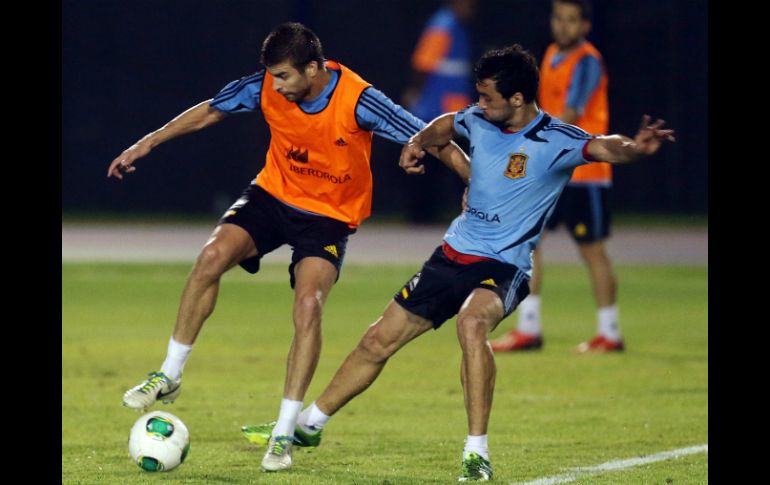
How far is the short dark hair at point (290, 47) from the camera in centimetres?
707

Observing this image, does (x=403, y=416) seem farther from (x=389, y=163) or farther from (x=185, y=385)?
(x=389, y=163)

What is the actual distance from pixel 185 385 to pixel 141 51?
1337cm

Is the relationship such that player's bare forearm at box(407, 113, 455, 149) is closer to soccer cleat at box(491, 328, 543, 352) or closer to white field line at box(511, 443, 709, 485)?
white field line at box(511, 443, 709, 485)

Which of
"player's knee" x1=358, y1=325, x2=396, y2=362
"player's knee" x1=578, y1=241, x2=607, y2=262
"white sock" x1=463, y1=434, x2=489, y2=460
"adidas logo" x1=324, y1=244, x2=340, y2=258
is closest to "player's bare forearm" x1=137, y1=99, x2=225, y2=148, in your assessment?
"adidas logo" x1=324, y1=244, x2=340, y2=258

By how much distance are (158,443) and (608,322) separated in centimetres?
529

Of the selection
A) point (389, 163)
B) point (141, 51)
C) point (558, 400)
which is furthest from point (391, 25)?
point (558, 400)

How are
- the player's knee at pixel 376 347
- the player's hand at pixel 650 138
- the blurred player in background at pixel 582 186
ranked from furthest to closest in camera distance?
the blurred player in background at pixel 582 186
the player's knee at pixel 376 347
the player's hand at pixel 650 138

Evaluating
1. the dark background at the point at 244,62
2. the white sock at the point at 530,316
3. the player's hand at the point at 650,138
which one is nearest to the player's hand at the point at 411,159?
the player's hand at the point at 650,138

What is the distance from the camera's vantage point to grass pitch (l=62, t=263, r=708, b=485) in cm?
709

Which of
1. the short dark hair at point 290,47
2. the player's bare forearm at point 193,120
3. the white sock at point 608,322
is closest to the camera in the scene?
the short dark hair at point 290,47

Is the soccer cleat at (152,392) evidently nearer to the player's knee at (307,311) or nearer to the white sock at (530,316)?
the player's knee at (307,311)

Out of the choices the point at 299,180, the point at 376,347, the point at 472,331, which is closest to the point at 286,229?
the point at 299,180

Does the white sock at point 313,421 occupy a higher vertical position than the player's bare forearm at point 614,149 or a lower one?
lower

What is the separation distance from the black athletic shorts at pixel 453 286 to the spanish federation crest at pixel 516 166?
442mm
